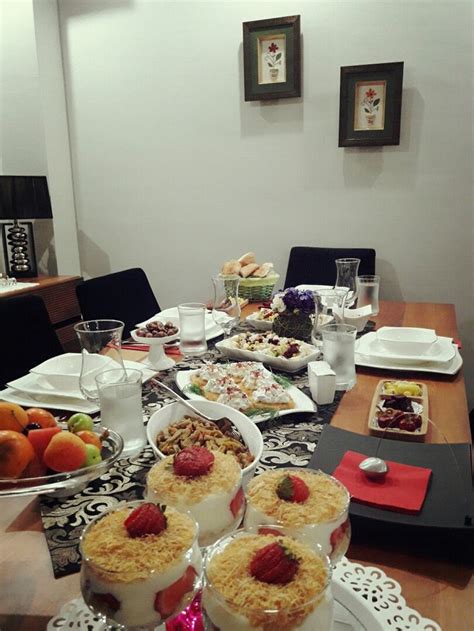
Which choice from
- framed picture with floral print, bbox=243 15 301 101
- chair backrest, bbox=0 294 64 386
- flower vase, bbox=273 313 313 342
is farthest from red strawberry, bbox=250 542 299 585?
framed picture with floral print, bbox=243 15 301 101

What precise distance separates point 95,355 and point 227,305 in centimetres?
66

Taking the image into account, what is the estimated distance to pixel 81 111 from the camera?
3.39 metres

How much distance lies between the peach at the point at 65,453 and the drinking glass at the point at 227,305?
102 cm

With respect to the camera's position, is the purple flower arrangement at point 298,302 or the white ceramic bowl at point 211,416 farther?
the purple flower arrangement at point 298,302

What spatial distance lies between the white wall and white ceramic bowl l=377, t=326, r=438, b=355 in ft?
4.61

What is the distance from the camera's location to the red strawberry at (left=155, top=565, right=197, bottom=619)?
516mm

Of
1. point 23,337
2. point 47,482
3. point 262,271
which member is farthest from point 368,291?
point 47,482

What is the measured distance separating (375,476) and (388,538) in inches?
4.2

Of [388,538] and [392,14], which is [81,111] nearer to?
[392,14]

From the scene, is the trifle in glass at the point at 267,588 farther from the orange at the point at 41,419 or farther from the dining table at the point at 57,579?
the orange at the point at 41,419

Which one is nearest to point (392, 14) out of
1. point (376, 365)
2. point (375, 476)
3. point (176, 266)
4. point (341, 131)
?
point (341, 131)

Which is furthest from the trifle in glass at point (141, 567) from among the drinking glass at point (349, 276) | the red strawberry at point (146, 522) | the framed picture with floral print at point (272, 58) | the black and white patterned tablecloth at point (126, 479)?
the framed picture with floral print at point (272, 58)

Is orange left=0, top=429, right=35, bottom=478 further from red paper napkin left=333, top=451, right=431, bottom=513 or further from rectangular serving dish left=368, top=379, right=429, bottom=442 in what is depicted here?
rectangular serving dish left=368, top=379, right=429, bottom=442

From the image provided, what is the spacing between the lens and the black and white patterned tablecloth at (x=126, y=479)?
2.48ft
